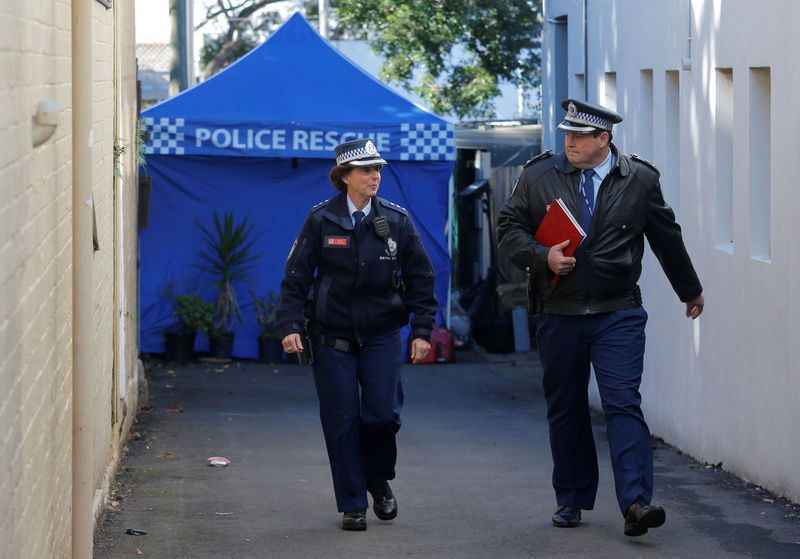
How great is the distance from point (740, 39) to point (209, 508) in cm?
412

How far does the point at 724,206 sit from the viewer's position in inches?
337

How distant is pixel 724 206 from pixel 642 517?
3.47 metres

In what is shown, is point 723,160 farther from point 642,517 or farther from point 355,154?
point 642,517

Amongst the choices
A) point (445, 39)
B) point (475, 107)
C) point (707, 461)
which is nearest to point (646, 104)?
point (707, 461)

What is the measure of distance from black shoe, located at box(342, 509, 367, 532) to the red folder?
1399mm

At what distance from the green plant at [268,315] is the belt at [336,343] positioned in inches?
347

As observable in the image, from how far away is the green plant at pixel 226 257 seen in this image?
14812mm

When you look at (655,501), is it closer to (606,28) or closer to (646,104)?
(646,104)

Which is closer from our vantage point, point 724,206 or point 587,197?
point 587,197

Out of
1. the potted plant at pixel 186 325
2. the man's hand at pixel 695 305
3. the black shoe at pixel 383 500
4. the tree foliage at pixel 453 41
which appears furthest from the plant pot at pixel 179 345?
the tree foliage at pixel 453 41

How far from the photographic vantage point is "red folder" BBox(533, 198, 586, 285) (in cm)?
591

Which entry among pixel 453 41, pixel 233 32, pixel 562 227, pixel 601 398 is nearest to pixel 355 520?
pixel 601 398

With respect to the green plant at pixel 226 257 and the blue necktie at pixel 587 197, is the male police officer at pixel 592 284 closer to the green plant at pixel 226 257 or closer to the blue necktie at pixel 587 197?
the blue necktie at pixel 587 197

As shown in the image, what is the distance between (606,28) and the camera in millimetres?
11367
